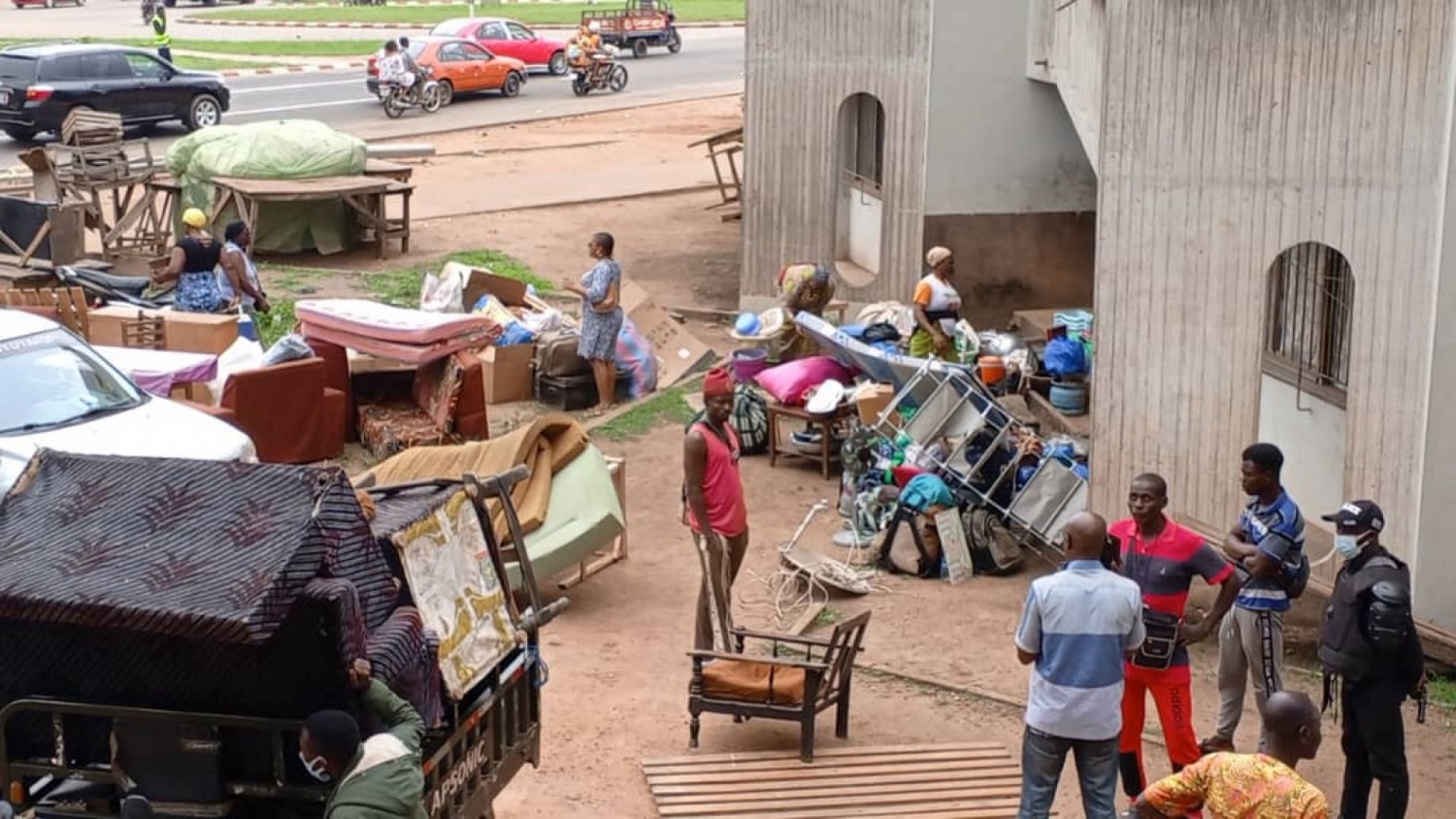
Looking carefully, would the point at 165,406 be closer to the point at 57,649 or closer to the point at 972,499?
the point at 972,499

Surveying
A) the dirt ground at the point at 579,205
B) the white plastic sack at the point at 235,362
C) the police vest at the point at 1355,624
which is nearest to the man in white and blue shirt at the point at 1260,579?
the police vest at the point at 1355,624

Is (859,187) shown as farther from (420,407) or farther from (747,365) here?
(420,407)

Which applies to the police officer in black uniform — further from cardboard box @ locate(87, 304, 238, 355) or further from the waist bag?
cardboard box @ locate(87, 304, 238, 355)

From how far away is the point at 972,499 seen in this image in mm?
12719

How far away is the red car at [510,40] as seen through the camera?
41.1 metres

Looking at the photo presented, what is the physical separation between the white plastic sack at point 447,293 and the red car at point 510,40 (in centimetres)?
2292

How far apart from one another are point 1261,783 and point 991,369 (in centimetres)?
955

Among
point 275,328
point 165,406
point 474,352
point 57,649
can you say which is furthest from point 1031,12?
point 57,649

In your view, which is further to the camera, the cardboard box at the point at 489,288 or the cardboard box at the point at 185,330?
the cardboard box at the point at 489,288

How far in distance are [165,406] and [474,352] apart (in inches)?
150

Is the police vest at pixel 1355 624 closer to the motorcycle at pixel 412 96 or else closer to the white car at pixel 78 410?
the white car at pixel 78 410

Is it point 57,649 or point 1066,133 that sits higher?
point 1066,133

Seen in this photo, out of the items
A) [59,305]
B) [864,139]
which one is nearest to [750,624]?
[59,305]

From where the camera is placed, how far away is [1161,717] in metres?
8.69
